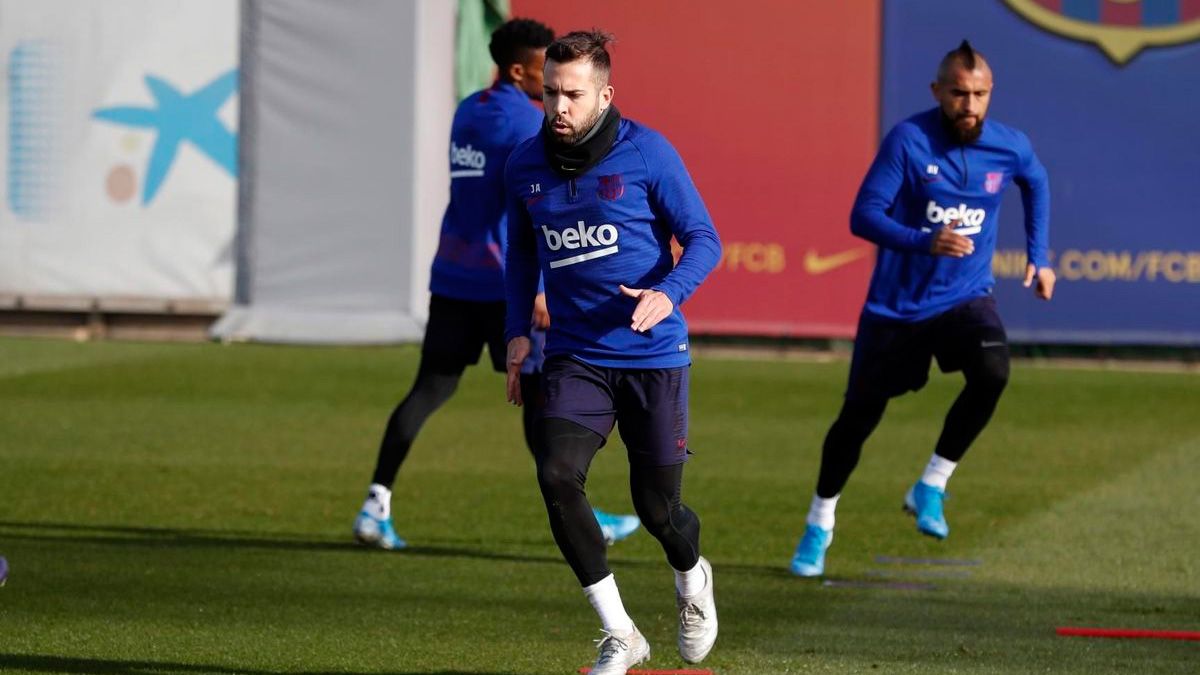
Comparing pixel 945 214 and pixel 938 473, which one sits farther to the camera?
pixel 938 473

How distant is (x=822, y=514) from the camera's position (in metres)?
8.21

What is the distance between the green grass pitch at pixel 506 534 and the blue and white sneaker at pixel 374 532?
0.12m

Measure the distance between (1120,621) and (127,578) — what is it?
3769mm

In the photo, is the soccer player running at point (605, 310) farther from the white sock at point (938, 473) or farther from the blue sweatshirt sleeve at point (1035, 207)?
the blue sweatshirt sleeve at point (1035, 207)

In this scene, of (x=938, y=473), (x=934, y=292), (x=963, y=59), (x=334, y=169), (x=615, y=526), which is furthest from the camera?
(x=334, y=169)

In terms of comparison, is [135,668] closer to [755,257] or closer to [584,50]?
[584,50]

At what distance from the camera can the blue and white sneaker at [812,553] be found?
8.10 meters

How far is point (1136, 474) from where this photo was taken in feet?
37.5

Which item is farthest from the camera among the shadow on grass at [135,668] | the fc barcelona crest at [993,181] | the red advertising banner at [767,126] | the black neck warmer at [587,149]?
the red advertising banner at [767,126]

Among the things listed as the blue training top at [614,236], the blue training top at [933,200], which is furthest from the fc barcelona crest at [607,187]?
the blue training top at [933,200]

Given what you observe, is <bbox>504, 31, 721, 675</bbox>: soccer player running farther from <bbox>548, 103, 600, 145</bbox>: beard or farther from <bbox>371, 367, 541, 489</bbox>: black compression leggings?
<bbox>371, 367, 541, 489</bbox>: black compression leggings

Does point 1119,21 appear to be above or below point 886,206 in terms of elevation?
above

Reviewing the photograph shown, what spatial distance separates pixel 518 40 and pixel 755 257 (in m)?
9.57

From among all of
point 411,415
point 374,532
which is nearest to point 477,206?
point 411,415
